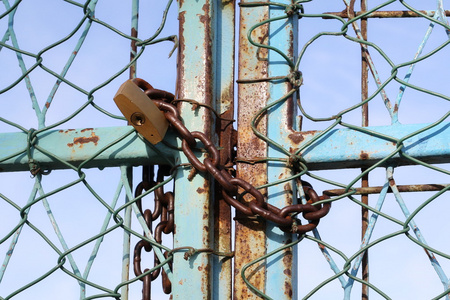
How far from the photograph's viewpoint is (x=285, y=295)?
1.93 meters

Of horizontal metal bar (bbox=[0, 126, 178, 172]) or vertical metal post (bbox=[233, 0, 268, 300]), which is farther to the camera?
horizontal metal bar (bbox=[0, 126, 178, 172])

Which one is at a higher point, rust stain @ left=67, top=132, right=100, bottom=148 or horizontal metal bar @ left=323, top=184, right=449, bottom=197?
rust stain @ left=67, top=132, right=100, bottom=148

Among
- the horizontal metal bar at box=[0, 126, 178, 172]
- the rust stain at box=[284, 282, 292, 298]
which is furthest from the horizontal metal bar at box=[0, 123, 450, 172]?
the rust stain at box=[284, 282, 292, 298]

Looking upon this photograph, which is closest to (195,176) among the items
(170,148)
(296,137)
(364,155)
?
(170,148)

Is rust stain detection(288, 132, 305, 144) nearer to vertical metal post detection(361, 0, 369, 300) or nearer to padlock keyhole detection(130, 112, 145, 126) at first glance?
vertical metal post detection(361, 0, 369, 300)

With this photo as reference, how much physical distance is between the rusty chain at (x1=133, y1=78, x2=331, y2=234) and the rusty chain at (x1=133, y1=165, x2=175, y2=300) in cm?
16

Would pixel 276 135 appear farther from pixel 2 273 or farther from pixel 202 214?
pixel 2 273

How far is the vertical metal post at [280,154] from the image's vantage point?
1.95m

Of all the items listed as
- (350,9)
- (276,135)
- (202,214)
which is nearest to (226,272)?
(202,214)

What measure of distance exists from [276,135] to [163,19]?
0.42 meters

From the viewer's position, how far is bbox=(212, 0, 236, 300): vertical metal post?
1990mm

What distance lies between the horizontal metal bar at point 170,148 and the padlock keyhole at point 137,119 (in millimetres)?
100

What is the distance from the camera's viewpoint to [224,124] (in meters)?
2.10

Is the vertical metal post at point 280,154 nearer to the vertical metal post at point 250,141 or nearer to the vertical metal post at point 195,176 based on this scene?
the vertical metal post at point 250,141
